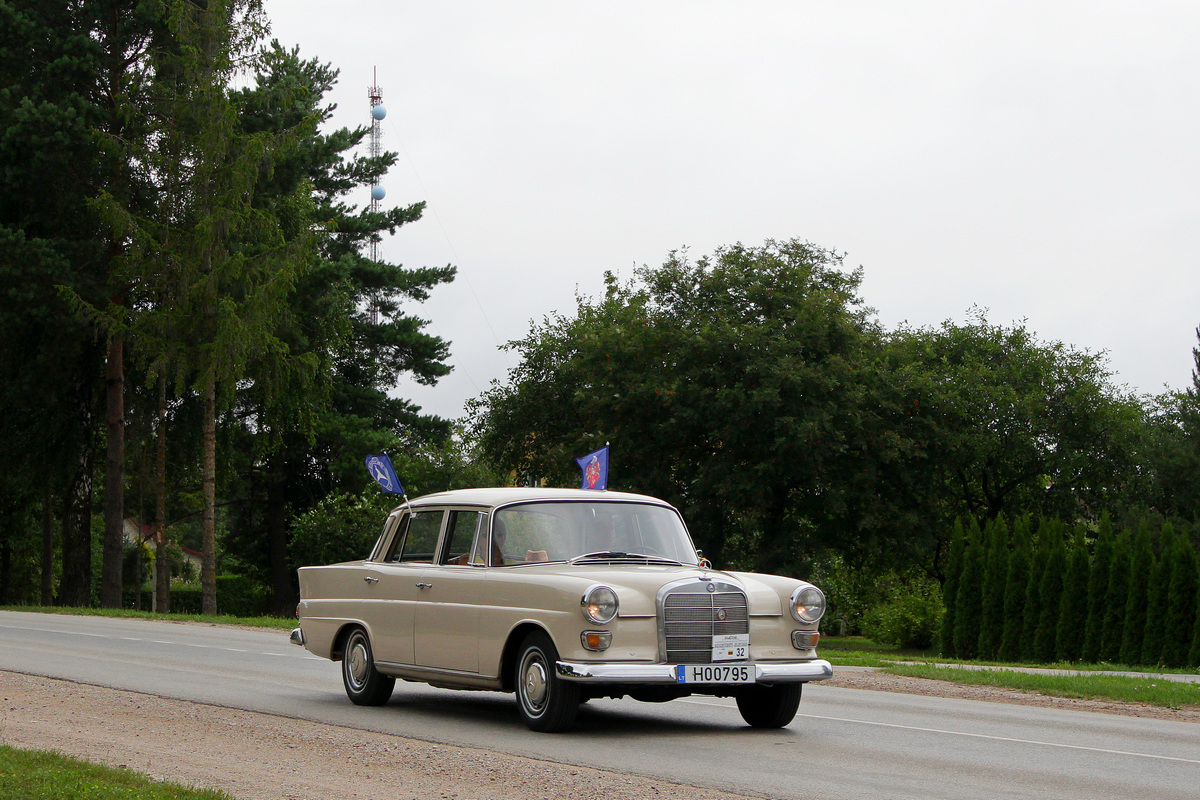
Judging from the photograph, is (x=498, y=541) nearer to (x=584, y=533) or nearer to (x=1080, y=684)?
(x=584, y=533)

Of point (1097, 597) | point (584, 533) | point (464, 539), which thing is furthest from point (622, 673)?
point (1097, 597)

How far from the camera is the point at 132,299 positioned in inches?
1436

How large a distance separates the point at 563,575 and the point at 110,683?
6545 mm

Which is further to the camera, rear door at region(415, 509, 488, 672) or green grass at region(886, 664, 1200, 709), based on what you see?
green grass at region(886, 664, 1200, 709)

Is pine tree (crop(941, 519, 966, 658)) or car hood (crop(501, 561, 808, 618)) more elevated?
car hood (crop(501, 561, 808, 618))

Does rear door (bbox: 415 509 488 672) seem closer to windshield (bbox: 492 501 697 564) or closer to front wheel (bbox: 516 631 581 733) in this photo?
windshield (bbox: 492 501 697 564)

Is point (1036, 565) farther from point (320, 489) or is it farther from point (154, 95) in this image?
point (320, 489)

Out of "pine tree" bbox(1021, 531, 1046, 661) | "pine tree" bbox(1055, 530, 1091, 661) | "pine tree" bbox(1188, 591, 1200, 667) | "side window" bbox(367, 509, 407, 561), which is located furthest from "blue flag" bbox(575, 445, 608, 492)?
"side window" bbox(367, 509, 407, 561)

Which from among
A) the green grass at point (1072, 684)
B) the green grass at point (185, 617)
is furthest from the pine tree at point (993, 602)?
the green grass at point (185, 617)

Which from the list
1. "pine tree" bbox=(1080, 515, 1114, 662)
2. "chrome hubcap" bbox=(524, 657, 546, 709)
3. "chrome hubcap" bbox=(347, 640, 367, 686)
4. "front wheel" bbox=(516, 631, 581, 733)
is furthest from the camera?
"pine tree" bbox=(1080, 515, 1114, 662)

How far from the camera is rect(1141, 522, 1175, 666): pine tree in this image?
91.5 ft

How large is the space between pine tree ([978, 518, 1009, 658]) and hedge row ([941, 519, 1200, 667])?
0.02 m

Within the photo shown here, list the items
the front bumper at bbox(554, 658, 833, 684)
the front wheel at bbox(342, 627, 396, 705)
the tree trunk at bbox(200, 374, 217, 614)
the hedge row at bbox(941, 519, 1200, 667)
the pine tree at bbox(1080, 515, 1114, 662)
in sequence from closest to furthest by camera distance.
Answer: the front bumper at bbox(554, 658, 833, 684) → the front wheel at bbox(342, 627, 396, 705) → the hedge row at bbox(941, 519, 1200, 667) → the pine tree at bbox(1080, 515, 1114, 662) → the tree trunk at bbox(200, 374, 217, 614)

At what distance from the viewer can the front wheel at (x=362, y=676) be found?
38.9 ft
